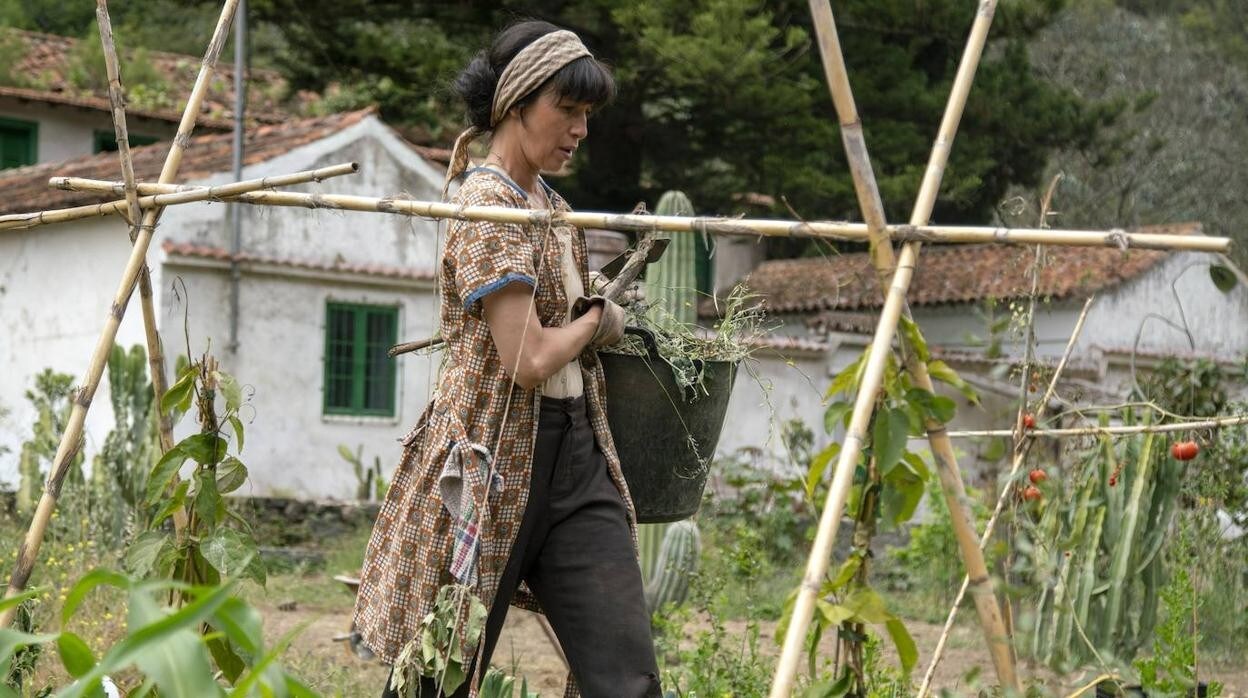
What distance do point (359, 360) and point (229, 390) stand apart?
9357 millimetres

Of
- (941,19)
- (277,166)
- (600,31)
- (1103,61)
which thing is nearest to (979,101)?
(941,19)

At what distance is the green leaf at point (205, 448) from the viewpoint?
3.12 meters

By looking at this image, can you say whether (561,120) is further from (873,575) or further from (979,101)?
(979,101)

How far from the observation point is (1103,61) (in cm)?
2436

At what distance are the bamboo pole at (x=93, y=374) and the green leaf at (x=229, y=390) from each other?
0.24 m

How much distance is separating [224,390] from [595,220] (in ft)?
3.66

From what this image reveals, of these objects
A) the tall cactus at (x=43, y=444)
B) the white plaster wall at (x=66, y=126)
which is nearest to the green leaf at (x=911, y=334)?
the tall cactus at (x=43, y=444)

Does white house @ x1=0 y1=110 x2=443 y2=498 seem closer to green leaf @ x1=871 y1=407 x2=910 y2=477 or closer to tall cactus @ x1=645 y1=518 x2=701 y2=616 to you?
tall cactus @ x1=645 y1=518 x2=701 y2=616

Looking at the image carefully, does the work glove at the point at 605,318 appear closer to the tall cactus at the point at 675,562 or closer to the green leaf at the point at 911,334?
the green leaf at the point at 911,334

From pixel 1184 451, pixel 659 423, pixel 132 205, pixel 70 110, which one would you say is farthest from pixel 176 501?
pixel 70 110

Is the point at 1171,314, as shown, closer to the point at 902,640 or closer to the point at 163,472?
the point at 163,472

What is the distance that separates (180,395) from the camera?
10.2 ft

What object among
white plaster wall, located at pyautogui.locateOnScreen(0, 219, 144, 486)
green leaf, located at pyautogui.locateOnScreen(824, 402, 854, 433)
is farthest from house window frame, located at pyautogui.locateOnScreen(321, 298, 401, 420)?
Result: green leaf, located at pyautogui.locateOnScreen(824, 402, 854, 433)

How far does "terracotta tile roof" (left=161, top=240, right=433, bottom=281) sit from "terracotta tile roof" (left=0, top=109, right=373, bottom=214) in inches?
23.8
